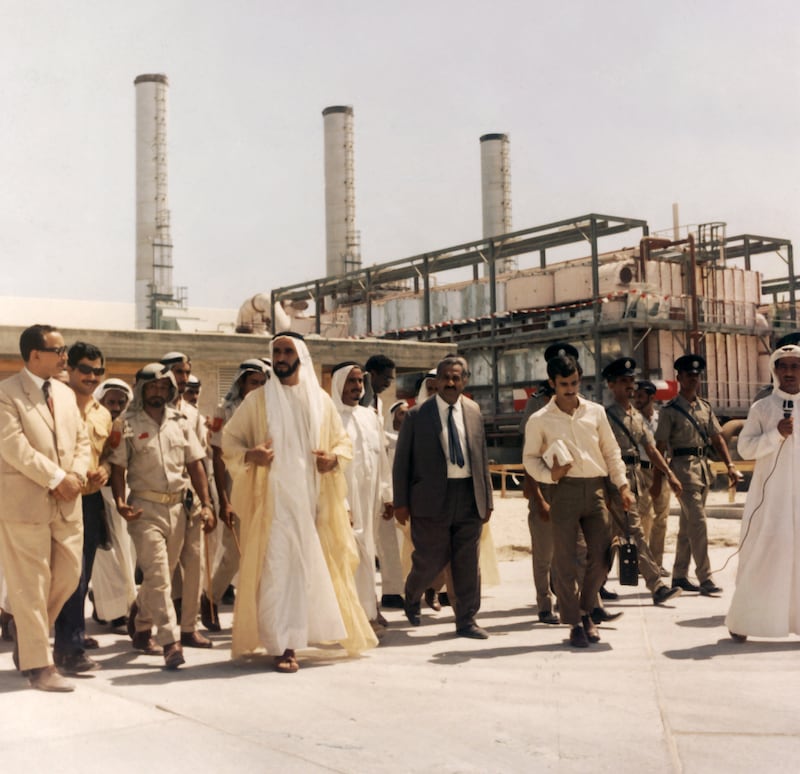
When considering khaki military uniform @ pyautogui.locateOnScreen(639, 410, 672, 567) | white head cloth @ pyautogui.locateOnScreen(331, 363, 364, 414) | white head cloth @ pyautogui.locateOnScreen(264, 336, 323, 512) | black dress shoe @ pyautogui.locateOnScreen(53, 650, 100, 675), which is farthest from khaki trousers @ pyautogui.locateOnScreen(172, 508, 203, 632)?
khaki military uniform @ pyautogui.locateOnScreen(639, 410, 672, 567)

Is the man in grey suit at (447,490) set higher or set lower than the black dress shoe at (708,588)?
higher

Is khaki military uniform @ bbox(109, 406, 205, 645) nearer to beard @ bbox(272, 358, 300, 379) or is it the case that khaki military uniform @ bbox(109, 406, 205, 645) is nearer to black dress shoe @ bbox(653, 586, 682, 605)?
beard @ bbox(272, 358, 300, 379)

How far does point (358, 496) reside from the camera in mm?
7938

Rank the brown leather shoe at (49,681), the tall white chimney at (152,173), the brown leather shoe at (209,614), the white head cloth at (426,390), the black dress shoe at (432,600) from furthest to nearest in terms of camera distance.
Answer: the tall white chimney at (152,173)
the white head cloth at (426,390)
the black dress shoe at (432,600)
the brown leather shoe at (209,614)
the brown leather shoe at (49,681)

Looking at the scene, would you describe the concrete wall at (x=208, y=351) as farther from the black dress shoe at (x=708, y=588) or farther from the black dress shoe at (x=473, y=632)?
the black dress shoe at (x=473, y=632)

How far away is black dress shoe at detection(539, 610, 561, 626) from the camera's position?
313 inches

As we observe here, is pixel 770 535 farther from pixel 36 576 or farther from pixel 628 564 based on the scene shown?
pixel 36 576

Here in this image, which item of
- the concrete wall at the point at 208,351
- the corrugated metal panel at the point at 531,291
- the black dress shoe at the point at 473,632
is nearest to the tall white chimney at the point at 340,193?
the corrugated metal panel at the point at 531,291

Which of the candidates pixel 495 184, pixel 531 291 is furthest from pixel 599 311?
pixel 495 184

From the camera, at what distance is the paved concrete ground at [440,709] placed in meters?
4.28

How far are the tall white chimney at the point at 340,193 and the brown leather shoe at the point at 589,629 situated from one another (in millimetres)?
42652

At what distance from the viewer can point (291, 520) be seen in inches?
254

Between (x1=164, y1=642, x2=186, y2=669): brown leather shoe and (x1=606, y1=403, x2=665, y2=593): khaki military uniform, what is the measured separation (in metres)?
3.63

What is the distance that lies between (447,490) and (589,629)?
Answer: 1274mm
